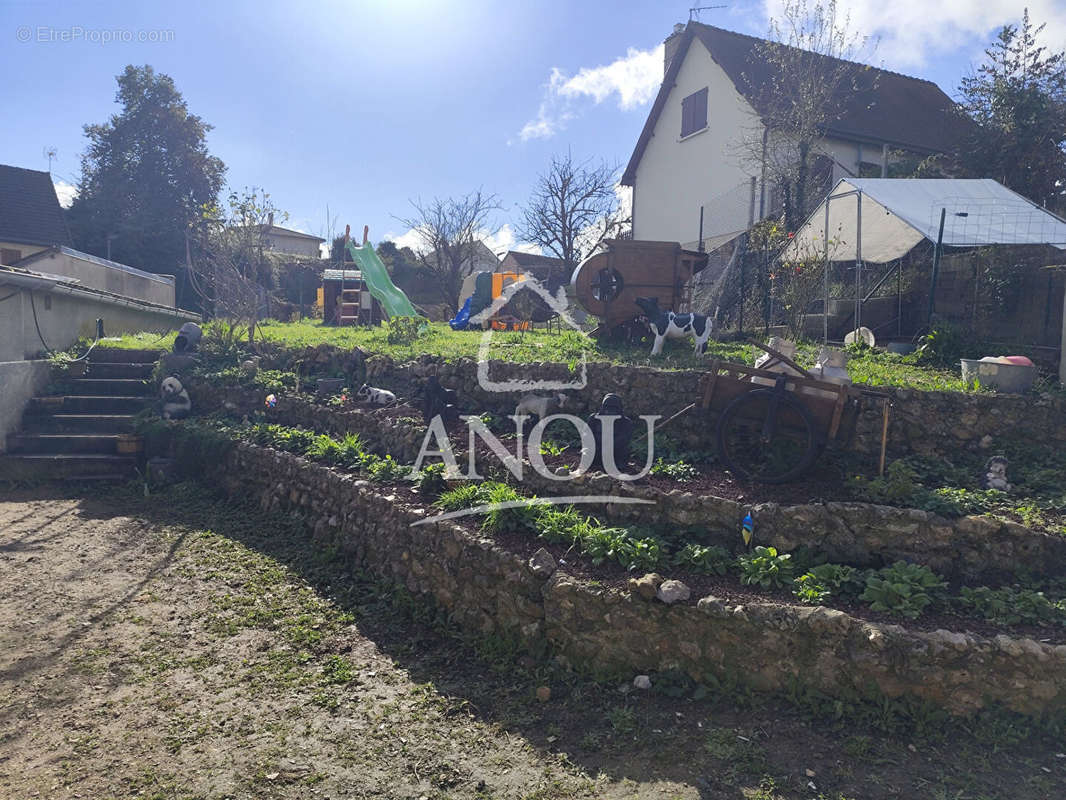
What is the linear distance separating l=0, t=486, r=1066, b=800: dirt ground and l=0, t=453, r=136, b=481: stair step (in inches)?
131

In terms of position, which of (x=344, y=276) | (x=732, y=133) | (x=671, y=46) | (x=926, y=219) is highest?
(x=671, y=46)

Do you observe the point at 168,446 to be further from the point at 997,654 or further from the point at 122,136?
the point at 122,136

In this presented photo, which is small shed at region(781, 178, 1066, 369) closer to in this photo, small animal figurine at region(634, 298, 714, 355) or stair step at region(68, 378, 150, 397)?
small animal figurine at region(634, 298, 714, 355)

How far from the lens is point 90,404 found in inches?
393

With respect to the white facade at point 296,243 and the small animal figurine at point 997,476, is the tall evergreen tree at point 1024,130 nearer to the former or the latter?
the small animal figurine at point 997,476

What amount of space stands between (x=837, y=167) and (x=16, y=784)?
61.9 ft

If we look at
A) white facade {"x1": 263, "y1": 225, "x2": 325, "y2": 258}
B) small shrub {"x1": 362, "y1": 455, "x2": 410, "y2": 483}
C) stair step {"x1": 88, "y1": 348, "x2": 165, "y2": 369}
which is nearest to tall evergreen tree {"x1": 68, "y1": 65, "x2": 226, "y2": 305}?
white facade {"x1": 263, "y1": 225, "x2": 325, "y2": 258}

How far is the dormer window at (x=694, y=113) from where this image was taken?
19719 mm

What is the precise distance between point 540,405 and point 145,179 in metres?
29.0

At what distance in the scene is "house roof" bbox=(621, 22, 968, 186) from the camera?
1778cm

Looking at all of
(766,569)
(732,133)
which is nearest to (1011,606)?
(766,569)

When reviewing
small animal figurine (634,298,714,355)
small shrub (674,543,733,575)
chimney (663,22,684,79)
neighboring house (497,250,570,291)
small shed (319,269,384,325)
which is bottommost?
small shrub (674,543,733,575)

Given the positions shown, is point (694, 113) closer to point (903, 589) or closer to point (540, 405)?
point (540, 405)

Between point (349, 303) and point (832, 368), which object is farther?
point (349, 303)
